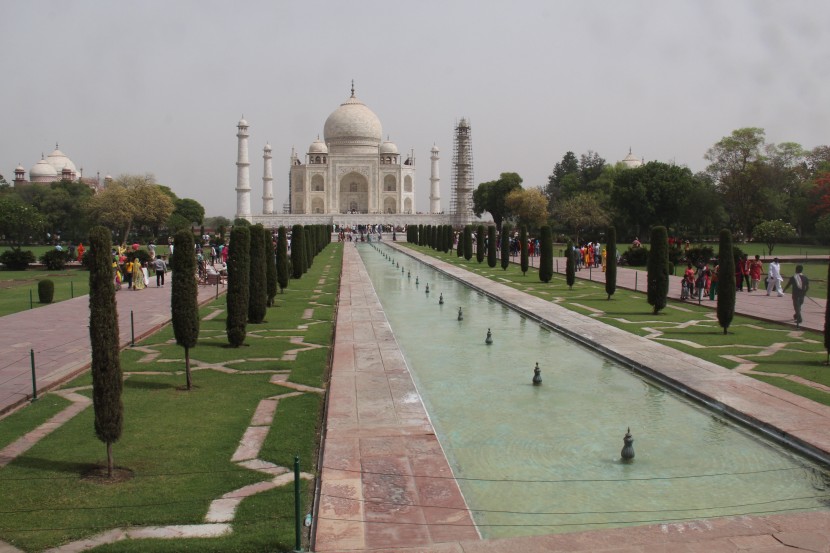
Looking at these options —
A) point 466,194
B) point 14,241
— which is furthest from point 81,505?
point 466,194

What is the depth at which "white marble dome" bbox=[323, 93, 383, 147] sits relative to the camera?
65.8 m

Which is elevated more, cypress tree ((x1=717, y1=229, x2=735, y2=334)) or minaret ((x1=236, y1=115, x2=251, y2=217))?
minaret ((x1=236, y1=115, x2=251, y2=217))

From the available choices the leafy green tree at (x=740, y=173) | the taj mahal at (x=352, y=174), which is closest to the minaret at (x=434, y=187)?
the taj mahal at (x=352, y=174)

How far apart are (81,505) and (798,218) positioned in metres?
37.0

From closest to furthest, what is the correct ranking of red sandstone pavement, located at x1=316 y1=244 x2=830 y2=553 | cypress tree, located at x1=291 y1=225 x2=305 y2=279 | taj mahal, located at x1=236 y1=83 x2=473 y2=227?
red sandstone pavement, located at x1=316 y1=244 x2=830 y2=553 → cypress tree, located at x1=291 y1=225 x2=305 y2=279 → taj mahal, located at x1=236 y1=83 x2=473 y2=227

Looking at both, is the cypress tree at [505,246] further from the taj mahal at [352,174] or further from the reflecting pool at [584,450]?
the taj mahal at [352,174]

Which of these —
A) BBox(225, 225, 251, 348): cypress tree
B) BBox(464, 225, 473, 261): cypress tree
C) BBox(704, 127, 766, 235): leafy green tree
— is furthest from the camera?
BBox(704, 127, 766, 235): leafy green tree

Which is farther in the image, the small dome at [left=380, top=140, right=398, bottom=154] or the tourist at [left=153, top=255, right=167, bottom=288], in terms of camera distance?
the small dome at [left=380, top=140, right=398, bottom=154]

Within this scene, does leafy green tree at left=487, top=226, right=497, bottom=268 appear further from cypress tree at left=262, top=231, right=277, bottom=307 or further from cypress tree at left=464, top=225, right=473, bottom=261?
cypress tree at left=262, top=231, right=277, bottom=307

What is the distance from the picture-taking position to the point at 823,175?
3441 centimetres

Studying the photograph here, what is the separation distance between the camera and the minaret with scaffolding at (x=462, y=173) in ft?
197

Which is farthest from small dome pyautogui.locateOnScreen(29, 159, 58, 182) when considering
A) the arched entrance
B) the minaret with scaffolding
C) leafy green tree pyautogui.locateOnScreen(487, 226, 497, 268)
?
leafy green tree pyautogui.locateOnScreen(487, 226, 497, 268)

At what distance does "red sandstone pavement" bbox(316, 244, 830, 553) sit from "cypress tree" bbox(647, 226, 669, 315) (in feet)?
12.0

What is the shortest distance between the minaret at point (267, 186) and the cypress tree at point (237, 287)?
5361cm
